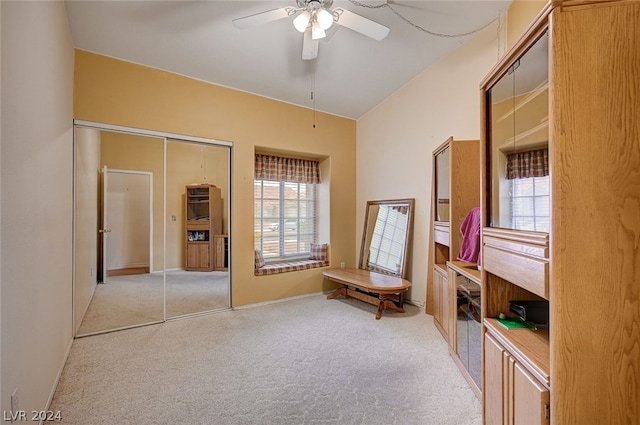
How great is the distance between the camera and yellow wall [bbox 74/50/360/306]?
9.77 ft

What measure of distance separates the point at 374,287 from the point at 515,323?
1920 millimetres

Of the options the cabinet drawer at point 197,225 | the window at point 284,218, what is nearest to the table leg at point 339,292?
the window at point 284,218

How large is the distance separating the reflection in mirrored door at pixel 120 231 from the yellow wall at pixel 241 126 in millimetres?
316

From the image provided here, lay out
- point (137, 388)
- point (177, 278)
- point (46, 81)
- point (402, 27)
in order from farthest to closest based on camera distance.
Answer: point (177, 278)
point (402, 27)
point (137, 388)
point (46, 81)

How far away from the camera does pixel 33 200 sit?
1571 mm

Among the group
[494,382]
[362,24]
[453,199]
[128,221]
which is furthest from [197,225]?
[494,382]

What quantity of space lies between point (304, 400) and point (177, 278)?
2362mm

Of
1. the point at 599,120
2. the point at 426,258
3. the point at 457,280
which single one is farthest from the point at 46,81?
the point at 426,258

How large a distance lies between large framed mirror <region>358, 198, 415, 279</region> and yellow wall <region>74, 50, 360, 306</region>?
0.41 meters

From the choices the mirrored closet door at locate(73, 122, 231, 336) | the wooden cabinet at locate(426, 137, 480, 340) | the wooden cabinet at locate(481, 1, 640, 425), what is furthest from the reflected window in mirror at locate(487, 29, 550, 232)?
the mirrored closet door at locate(73, 122, 231, 336)

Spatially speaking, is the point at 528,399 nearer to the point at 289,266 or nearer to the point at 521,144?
the point at 521,144

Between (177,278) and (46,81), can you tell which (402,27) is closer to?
(46,81)

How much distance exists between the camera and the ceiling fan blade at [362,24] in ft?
6.79

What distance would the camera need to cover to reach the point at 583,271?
0.98m
